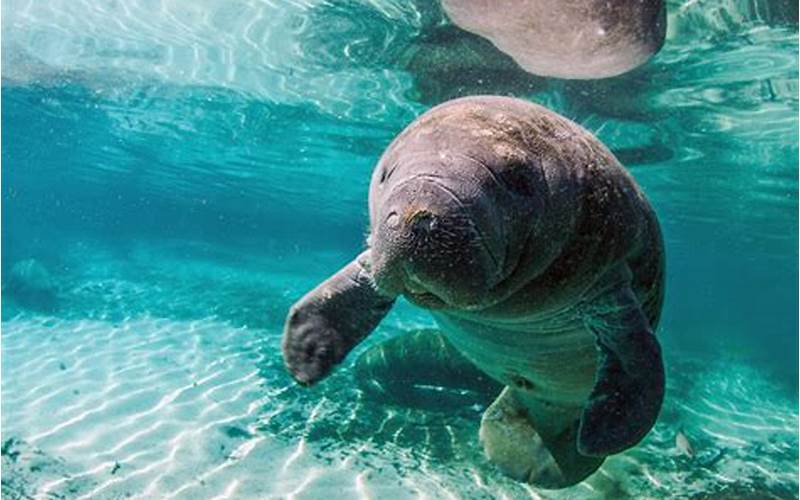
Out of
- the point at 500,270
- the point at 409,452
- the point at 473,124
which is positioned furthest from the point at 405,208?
the point at 409,452

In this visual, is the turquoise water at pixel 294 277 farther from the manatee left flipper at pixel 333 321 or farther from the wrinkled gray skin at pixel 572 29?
the manatee left flipper at pixel 333 321

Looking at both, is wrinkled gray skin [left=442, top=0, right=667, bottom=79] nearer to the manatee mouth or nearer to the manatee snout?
the manatee mouth

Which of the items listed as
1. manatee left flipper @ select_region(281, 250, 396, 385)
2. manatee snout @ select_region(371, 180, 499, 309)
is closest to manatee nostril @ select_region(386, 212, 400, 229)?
manatee snout @ select_region(371, 180, 499, 309)

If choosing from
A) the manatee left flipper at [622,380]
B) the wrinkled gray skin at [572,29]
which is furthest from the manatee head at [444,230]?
the wrinkled gray skin at [572,29]

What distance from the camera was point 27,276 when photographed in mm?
18578

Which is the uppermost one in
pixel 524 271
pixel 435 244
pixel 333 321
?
pixel 435 244

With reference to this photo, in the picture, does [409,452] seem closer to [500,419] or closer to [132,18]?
[500,419]

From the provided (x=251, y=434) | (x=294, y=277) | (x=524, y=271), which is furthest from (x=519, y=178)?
(x=294, y=277)

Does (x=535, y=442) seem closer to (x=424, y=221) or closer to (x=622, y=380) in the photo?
(x=622, y=380)

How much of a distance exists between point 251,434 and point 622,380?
18.6 ft

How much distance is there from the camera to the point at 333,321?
325 centimetres

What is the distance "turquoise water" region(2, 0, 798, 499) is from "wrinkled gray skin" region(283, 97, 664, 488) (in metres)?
3.34

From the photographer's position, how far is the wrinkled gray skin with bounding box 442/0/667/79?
7660 millimetres

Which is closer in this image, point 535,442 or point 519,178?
point 519,178
